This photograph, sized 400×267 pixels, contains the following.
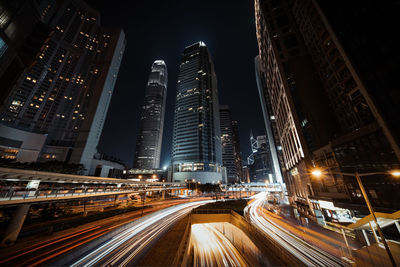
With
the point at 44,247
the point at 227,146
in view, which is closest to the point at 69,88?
the point at 44,247

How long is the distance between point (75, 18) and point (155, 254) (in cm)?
15496

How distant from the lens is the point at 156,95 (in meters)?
196

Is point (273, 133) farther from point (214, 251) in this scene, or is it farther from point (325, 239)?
point (214, 251)

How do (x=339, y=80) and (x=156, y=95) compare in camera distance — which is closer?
(x=339, y=80)

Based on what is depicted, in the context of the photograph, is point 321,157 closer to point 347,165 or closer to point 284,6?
point 347,165

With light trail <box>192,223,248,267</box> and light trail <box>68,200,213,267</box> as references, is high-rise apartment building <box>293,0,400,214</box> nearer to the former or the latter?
light trail <box>192,223,248,267</box>

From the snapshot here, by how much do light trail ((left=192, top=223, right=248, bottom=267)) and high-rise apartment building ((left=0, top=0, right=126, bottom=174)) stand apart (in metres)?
73.7

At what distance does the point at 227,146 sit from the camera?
178875 millimetres

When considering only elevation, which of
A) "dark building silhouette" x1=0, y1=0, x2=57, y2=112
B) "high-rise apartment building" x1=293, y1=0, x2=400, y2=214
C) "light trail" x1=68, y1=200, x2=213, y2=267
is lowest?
"light trail" x1=68, y1=200, x2=213, y2=267

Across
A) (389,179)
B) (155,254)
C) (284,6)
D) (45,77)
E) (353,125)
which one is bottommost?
(155,254)

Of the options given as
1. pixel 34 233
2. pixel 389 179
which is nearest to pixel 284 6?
pixel 389 179

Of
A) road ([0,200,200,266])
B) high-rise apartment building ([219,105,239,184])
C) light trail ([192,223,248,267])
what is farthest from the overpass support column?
high-rise apartment building ([219,105,239,184])

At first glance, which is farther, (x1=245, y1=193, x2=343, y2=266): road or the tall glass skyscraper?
the tall glass skyscraper

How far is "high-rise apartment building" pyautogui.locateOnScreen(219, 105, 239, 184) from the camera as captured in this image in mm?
168375
